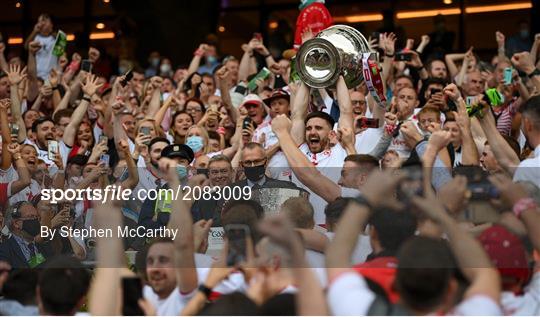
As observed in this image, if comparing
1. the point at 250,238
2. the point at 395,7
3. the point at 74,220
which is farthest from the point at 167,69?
the point at 250,238

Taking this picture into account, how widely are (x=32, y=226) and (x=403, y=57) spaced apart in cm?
499

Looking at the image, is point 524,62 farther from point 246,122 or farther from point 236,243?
point 236,243

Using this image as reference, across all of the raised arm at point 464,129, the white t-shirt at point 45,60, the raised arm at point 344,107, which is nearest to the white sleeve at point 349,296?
the raised arm at point 464,129

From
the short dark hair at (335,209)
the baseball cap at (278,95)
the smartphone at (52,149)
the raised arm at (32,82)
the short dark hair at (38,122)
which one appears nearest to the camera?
the short dark hair at (335,209)

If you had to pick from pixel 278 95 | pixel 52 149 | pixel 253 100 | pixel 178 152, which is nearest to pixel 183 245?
pixel 178 152

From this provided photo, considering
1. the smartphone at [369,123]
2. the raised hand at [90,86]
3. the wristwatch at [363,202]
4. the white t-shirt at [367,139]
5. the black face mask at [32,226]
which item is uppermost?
the raised hand at [90,86]

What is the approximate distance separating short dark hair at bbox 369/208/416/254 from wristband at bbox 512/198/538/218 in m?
0.49

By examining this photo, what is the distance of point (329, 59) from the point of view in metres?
7.93

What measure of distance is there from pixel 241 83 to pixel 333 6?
469 cm

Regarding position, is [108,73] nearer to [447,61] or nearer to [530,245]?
[447,61]

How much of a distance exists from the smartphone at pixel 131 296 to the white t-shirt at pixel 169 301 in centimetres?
9

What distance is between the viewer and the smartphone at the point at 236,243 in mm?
4840

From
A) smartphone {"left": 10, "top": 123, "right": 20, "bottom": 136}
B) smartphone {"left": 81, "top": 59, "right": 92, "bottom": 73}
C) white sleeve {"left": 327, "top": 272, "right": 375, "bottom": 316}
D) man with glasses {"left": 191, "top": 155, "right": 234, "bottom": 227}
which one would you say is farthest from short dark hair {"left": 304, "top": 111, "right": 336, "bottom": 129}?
smartphone {"left": 81, "top": 59, "right": 92, "bottom": 73}

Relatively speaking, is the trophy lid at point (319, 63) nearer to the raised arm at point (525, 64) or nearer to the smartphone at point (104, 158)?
the raised arm at point (525, 64)
